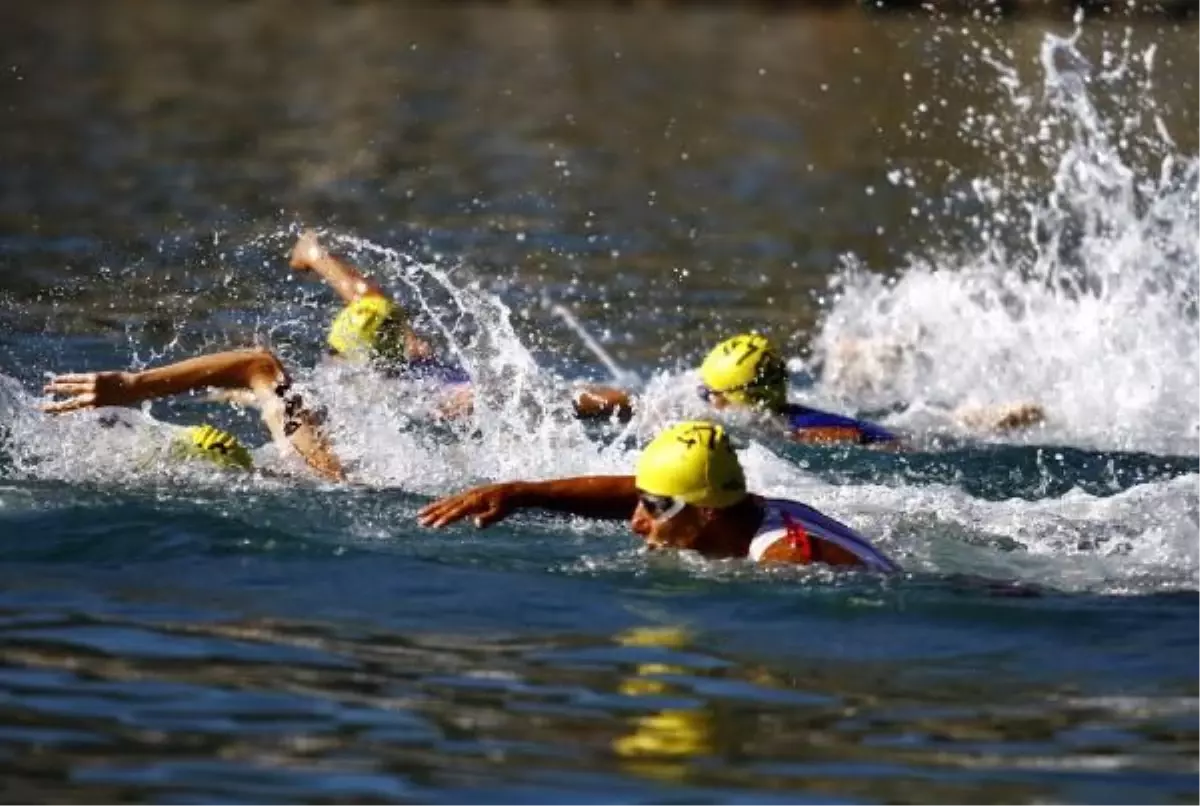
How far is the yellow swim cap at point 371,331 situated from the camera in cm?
1410

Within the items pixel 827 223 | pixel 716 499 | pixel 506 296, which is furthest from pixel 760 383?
pixel 827 223

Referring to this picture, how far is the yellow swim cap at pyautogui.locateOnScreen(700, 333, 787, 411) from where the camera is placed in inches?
575

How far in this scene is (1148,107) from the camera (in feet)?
103

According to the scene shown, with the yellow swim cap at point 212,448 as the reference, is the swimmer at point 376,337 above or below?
above

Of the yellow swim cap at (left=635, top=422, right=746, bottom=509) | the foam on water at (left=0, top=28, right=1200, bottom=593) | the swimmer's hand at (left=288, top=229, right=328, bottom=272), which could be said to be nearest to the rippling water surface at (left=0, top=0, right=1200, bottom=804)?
the foam on water at (left=0, top=28, right=1200, bottom=593)

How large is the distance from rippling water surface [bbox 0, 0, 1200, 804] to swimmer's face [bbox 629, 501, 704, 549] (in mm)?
223

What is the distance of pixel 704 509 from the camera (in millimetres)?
10375

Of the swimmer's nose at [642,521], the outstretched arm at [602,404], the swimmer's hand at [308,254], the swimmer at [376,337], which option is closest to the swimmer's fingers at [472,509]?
the swimmer's nose at [642,521]

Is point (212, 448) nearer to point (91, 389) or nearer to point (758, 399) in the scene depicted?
point (91, 389)

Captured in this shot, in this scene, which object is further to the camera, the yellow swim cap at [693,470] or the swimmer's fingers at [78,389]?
the swimmer's fingers at [78,389]

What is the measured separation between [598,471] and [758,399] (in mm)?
1901

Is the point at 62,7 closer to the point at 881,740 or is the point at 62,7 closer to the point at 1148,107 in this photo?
the point at 1148,107

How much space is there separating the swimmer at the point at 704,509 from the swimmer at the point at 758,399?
385 cm

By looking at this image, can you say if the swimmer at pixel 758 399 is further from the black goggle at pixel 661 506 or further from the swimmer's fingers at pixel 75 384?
the black goggle at pixel 661 506
